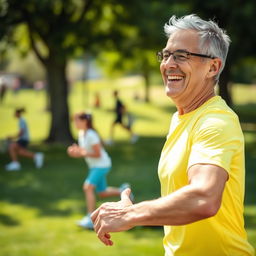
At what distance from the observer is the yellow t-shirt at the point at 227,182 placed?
6.26 feet

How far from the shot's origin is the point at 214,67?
2.22 m

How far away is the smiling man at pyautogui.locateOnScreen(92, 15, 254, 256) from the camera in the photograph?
1713 millimetres

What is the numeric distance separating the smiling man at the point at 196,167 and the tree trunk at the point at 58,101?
53.9ft

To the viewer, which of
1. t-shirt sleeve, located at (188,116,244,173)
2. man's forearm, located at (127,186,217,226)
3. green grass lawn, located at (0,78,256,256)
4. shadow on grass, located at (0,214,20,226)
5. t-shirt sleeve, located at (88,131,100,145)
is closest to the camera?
man's forearm, located at (127,186,217,226)

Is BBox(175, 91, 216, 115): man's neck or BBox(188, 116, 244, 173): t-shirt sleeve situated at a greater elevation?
BBox(175, 91, 216, 115): man's neck

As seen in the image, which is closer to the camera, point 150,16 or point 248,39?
point 150,16

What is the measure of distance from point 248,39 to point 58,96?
10138 mm

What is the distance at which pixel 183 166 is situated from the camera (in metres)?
2.02

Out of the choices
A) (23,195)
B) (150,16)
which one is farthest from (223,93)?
(23,195)

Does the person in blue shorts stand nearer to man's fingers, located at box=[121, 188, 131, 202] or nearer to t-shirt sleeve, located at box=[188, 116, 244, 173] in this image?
man's fingers, located at box=[121, 188, 131, 202]

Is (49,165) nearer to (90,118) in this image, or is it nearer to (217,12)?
(90,118)

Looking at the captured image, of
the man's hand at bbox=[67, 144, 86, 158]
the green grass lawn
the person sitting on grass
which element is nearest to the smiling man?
the green grass lawn

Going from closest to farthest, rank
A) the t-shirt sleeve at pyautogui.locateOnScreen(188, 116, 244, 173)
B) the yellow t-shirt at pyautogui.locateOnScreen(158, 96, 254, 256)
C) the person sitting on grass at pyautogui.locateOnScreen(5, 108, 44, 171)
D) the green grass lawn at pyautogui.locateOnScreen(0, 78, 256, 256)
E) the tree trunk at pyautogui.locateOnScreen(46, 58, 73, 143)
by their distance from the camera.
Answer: the t-shirt sleeve at pyautogui.locateOnScreen(188, 116, 244, 173)
the yellow t-shirt at pyautogui.locateOnScreen(158, 96, 254, 256)
the green grass lawn at pyautogui.locateOnScreen(0, 78, 256, 256)
the person sitting on grass at pyautogui.locateOnScreen(5, 108, 44, 171)
the tree trunk at pyautogui.locateOnScreen(46, 58, 73, 143)

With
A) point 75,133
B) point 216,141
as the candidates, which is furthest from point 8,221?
point 75,133
